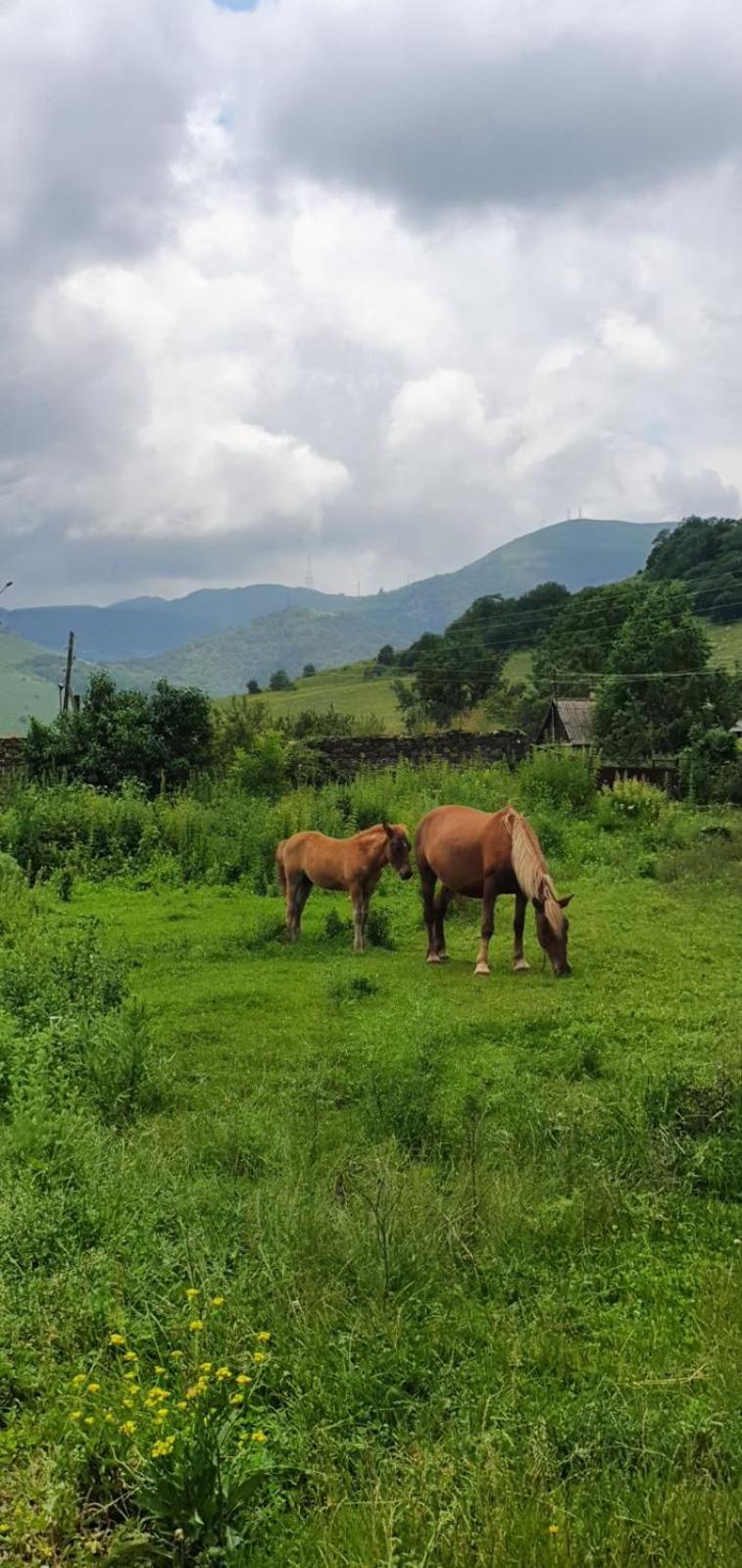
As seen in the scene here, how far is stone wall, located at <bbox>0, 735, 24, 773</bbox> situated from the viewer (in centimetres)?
2416

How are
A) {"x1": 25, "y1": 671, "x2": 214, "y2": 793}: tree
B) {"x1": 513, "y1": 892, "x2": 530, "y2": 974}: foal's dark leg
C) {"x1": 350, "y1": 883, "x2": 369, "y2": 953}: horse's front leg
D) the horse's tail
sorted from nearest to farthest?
{"x1": 513, "y1": 892, "x2": 530, "y2": 974}: foal's dark leg < {"x1": 350, "y1": 883, "x2": 369, "y2": 953}: horse's front leg < the horse's tail < {"x1": 25, "y1": 671, "x2": 214, "y2": 793}: tree

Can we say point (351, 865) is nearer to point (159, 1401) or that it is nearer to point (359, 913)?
Result: point (359, 913)

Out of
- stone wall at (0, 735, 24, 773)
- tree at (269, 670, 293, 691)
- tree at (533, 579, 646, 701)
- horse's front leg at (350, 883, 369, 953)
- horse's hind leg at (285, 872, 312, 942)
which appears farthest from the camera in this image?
tree at (269, 670, 293, 691)

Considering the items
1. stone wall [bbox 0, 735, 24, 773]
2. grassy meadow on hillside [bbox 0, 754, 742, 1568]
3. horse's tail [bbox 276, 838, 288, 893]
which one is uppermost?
stone wall [bbox 0, 735, 24, 773]

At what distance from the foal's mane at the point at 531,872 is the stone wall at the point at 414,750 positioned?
15.6m

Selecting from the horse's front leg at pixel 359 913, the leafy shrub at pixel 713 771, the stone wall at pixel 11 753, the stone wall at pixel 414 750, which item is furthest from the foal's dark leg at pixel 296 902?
the leafy shrub at pixel 713 771

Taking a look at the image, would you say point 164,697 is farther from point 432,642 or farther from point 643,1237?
point 432,642

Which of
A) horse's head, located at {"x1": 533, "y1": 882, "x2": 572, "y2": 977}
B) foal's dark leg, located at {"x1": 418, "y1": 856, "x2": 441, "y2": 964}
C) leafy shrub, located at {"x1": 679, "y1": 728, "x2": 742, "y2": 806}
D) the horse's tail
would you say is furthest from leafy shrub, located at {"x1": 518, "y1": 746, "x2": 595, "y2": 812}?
horse's head, located at {"x1": 533, "y1": 882, "x2": 572, "y2": 977}

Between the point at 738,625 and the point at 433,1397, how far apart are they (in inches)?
3228

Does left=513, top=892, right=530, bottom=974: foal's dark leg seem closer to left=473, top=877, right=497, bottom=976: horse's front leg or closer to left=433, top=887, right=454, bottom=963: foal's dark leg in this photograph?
left=473, top=877, right=497, bottom=976: horse's front leg

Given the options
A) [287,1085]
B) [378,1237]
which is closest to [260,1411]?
[378,1237]

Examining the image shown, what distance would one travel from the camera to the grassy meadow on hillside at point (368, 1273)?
3064 mm

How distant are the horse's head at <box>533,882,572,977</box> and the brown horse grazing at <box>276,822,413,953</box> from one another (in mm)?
1983

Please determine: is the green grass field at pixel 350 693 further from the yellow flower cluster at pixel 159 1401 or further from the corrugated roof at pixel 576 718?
the yellow flower cluster at pixel 159 1401
